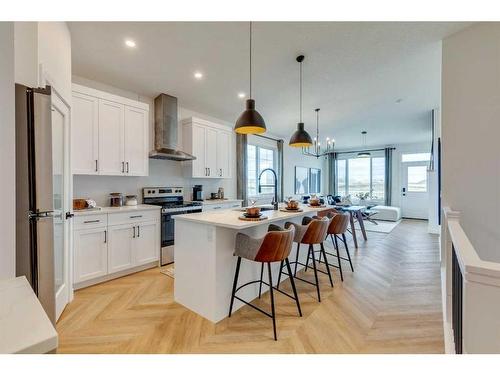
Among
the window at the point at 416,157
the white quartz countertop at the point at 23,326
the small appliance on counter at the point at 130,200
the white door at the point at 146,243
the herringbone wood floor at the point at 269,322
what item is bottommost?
the herringbone wood floor at the point at 269,322

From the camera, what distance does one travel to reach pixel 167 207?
382 centimetres

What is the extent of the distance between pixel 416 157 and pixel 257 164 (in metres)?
6.24

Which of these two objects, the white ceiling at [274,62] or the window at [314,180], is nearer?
the white ceiling at [274,62]

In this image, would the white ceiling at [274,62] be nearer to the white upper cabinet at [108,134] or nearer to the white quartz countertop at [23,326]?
the white upper cabinet at [108,134]

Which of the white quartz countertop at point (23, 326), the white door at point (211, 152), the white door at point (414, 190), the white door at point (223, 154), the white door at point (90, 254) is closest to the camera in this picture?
the white quartz countertop at point (23, 326)

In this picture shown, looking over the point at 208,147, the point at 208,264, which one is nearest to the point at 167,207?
the point at 208,147

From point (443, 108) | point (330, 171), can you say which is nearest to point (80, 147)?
point (443, 108)

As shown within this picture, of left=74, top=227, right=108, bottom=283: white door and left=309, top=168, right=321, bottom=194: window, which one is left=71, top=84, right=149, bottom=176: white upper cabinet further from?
left=309, top=168, right=321, bottom=194: window

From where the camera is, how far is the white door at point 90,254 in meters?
2.85

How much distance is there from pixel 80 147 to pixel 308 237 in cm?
310

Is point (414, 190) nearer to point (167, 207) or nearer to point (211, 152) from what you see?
point (211, 152)

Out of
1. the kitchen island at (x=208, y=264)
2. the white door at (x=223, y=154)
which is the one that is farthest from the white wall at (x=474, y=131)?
the white door at (x=223, y=154)

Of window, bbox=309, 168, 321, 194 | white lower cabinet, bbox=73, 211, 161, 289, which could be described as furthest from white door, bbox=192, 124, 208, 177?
window, bbox=309, 168, 321, 194

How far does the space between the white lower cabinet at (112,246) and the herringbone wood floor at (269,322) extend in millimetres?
174
